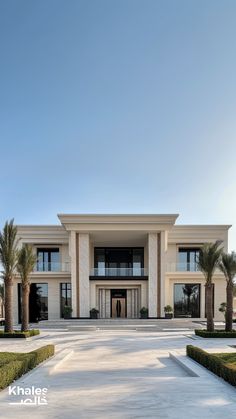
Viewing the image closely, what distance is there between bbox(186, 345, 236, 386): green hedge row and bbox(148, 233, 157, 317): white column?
18495 mm

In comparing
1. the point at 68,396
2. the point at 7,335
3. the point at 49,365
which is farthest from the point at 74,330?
the point at 68,396

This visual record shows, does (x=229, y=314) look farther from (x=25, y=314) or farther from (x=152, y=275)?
(x=25, y=314)


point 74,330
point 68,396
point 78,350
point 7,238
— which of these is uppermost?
point 7,238

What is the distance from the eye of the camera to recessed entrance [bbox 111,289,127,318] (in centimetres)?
3450

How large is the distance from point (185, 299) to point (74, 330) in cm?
1174

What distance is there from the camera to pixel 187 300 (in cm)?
3481

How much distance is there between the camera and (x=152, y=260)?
3200 centimetres

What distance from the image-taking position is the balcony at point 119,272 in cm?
3316

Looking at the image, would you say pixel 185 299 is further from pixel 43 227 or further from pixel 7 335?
pixel 7 335

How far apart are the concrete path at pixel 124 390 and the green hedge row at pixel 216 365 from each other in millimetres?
207

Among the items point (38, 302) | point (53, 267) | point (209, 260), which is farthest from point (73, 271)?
point (209, 260)

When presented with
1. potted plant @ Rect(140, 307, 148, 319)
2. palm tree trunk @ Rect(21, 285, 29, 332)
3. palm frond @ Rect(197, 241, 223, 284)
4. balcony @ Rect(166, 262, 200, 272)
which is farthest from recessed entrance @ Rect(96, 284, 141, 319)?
palm frond @ Rect(197, 241, 223, 284)

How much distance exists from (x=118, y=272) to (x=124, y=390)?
81.9 ft

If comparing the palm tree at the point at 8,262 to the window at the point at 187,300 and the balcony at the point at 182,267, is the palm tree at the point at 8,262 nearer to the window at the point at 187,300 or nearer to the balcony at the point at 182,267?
the balcony at the point at 182,267
